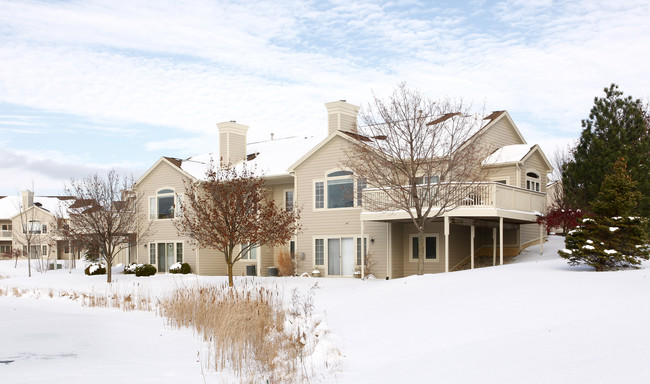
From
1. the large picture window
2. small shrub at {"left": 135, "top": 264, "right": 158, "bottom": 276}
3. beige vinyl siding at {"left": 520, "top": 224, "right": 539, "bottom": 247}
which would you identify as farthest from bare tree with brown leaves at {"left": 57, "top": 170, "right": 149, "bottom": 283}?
beige vinyl siding at {"left": 520, "top": 224, "right": 539, "bottom": 247}

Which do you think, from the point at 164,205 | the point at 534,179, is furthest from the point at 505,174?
the point at 164,205

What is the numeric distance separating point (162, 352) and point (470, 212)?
15416mm

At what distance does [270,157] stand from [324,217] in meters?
6.70

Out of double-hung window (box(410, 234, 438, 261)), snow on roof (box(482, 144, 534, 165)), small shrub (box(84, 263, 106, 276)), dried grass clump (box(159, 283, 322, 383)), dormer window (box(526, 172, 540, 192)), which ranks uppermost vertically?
snow on roof (box(482, 144, 534, 165))

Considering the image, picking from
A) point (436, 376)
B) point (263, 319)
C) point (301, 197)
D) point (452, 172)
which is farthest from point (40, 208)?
point (436, 376)

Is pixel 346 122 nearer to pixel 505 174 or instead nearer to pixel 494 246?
pixel 505 174

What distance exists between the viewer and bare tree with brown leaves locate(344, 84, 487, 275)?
23.0 meters

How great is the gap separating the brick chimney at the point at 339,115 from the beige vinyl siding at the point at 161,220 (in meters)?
8.87

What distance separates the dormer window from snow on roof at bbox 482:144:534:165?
1.28 metres

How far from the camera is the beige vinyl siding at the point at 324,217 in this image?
93.7ft

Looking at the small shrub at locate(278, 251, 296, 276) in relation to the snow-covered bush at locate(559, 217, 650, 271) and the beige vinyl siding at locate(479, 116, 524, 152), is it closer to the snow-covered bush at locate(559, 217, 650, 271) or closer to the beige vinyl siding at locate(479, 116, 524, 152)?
the beige vinyl siding at locate(479, 116, 524, 152)

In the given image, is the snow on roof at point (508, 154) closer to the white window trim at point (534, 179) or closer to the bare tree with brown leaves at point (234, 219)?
the white window trim at point (534, 179)

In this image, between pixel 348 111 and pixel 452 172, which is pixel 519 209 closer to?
pixel 452 172

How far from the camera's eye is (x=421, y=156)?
23.3m
